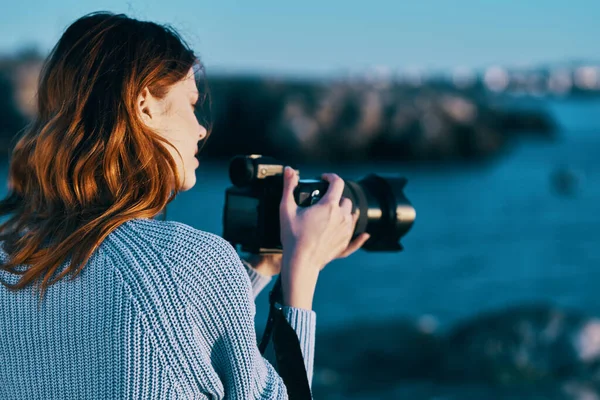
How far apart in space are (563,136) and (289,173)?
38726 millimetres

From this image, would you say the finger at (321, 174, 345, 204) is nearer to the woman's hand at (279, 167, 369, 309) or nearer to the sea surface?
the woman's hand at (279, 167, 369, 309)

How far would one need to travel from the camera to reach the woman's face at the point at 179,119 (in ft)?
4.10

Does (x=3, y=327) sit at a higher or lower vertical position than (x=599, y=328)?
higher

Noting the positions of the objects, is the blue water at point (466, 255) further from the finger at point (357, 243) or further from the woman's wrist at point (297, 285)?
the woman's wrist at point (297, 285)

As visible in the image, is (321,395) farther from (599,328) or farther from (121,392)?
(121,392)

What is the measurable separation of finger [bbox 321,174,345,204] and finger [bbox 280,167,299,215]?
0.07m

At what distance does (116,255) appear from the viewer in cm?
111

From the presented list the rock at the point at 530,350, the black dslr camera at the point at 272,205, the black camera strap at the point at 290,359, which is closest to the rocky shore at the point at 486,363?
the rock at the point at 530,350

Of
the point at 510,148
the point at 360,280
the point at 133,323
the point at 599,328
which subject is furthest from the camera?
the point at 510,148

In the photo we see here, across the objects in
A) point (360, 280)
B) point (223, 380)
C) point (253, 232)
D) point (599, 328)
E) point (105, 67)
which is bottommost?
point (360, 280)

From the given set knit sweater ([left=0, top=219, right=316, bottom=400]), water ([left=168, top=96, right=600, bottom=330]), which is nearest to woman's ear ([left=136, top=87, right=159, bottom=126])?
knit sweater ([left=0, top=219, right=316, bottom=400])

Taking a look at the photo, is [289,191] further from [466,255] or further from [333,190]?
[466,255]

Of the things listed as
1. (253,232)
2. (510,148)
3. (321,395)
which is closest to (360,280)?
(321,395)

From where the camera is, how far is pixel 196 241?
112 cm
